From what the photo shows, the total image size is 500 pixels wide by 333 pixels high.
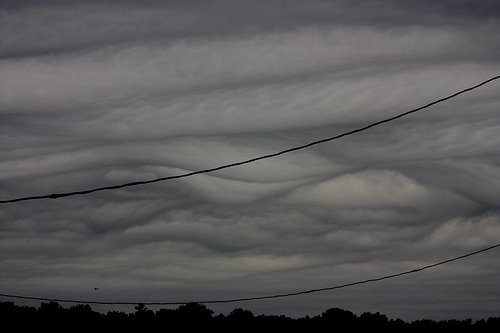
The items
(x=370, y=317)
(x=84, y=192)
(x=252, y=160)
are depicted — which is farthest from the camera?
(x=370, y=317)

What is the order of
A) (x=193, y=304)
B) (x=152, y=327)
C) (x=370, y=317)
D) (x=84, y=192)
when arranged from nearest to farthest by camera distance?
(x=84, y=192)
(x=152, y=327)
(x=193, y=304)
(x=370, y=317)

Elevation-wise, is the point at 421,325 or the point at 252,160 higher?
the point at 252,160

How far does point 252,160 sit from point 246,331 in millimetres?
7929

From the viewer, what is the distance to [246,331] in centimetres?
2484

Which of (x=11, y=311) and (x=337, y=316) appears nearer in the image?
(x=11, y=311)

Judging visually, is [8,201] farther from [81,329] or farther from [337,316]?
[337,316]

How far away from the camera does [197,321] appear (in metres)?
23.9

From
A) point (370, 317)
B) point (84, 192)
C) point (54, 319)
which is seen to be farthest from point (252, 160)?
point (370, 317)

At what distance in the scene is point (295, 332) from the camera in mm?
26453

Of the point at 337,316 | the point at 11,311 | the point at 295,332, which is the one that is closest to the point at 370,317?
the point at 337,316

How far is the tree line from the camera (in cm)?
2131

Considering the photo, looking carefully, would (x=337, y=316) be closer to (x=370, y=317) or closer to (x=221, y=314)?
(x=370, y=317)

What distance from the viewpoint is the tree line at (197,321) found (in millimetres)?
21312

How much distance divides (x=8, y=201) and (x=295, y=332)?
12.5m
